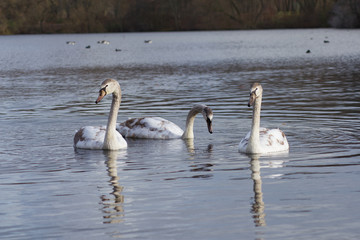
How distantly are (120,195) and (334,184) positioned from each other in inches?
130

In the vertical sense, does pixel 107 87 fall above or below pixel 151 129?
above

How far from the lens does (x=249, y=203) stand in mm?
11000

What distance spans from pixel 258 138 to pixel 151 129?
137 inches

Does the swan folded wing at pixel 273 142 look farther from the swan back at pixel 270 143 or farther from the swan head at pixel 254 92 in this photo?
the swan head at pixel 254 92

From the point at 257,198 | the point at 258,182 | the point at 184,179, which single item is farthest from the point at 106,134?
the point at 257,198

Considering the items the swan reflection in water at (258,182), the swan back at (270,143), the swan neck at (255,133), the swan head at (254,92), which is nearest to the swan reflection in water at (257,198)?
the swan reflection in water at (258,182)

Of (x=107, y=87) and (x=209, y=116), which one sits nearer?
(x=107, y=87)

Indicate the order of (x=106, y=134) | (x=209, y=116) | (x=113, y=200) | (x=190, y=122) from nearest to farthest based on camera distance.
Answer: (x=113, y=200) < (x=106, y=134) < (x=209, y=116) < (x=190, y=122)

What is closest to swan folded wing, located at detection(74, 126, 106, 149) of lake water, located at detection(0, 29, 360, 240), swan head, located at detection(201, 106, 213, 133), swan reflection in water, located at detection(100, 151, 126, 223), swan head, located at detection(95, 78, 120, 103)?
lake water, located at detection(0, 29, 360, 240)

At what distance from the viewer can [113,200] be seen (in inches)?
449

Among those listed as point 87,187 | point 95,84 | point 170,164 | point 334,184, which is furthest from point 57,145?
point 95,84

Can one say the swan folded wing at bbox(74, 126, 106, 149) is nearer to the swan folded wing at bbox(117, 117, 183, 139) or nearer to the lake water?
the lake water

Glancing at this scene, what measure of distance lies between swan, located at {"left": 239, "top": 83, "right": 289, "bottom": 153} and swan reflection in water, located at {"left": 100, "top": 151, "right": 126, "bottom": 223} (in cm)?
262

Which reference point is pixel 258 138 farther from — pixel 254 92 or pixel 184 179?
pixel 184 179
